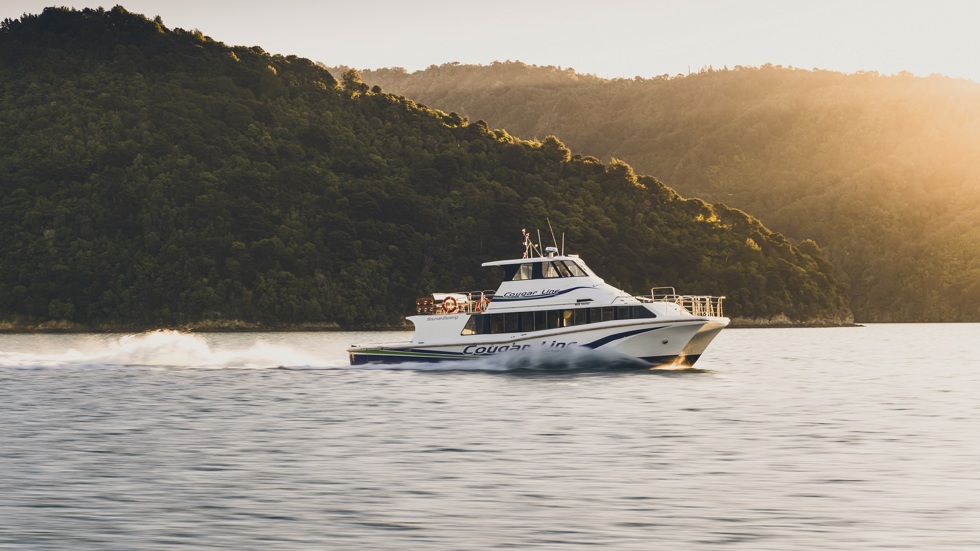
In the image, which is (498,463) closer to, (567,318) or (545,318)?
(567,318)

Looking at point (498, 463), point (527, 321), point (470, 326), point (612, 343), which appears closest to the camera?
point (498, 463)

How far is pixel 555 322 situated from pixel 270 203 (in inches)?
3579

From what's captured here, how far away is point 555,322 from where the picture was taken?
1591 inches

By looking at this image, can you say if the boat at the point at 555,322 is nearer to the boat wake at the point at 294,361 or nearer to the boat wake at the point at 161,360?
the boat wake at the point at 294,361

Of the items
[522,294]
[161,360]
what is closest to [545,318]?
[522,294]

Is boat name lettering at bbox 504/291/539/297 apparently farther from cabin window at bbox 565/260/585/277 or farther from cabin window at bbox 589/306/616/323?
cabin window at bbox 589/306/616/323

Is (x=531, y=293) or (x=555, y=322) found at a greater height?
(x=531, y=293)

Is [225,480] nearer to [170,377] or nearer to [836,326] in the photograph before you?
[170,377]

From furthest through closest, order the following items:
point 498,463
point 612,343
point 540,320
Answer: point 540,320, point 612,343, point 498,463

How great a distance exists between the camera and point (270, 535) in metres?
15.0

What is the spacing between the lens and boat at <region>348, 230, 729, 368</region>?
3931 centimetres

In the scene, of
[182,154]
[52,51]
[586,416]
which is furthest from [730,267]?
[586,416]

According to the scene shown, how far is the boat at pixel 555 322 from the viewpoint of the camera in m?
39.3

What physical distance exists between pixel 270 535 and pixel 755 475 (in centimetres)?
879
